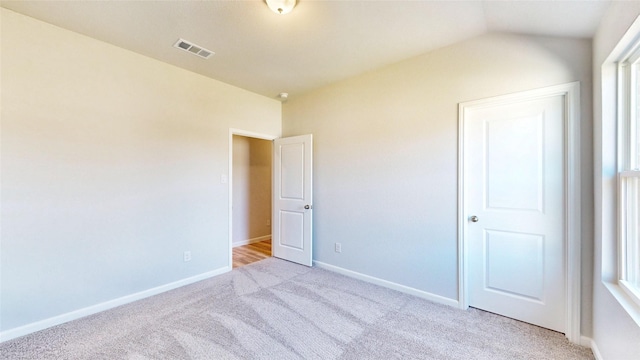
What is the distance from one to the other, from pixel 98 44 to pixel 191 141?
1197 mm

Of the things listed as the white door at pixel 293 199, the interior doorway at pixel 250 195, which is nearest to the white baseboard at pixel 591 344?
the white door at pixel 293 199

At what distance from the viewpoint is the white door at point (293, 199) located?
369 centimetres

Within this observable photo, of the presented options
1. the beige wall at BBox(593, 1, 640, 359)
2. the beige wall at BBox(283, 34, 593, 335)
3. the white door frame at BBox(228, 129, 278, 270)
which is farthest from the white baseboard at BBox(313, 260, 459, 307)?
the white door frame at BBox(228, 129, 278, 270)

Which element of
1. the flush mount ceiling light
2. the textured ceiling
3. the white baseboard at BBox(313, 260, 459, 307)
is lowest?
the white baseboard at BBox(313, 260, 459, 307)

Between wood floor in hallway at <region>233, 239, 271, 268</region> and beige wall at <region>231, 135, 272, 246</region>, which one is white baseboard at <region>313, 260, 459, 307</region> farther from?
beige wall at <region>231, 135, 272, 246</region>

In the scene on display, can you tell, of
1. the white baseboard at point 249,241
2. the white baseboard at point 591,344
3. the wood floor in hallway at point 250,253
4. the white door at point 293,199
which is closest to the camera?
the white baseboard at point 591,344

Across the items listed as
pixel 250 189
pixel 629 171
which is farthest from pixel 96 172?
pixel 629 171

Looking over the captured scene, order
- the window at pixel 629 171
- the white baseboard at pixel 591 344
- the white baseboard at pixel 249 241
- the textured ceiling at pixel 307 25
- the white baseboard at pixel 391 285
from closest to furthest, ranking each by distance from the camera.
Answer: the window at pixel 629 171
the white baseboard at pixel 591 344
the textured ceiling at pixel 307 25
the white baseboard at pixel 391 285
the white baseboard at pixel 249 241

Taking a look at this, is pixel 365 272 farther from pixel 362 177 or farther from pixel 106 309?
pixel 106 309

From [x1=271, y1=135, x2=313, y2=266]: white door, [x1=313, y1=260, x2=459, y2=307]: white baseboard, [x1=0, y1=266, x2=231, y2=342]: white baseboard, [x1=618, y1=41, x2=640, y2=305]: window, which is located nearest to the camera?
[x1=618, y1=41, x2=640, y2=305]: window

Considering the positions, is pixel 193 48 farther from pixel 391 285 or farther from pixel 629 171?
pixel 629 171

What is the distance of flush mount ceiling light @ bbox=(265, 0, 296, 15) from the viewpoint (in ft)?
5.94

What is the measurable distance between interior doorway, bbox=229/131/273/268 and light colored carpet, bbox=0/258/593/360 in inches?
80.7

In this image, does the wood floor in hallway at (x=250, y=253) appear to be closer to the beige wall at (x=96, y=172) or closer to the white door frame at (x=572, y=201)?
the beige wall at (x=96, y=172)
